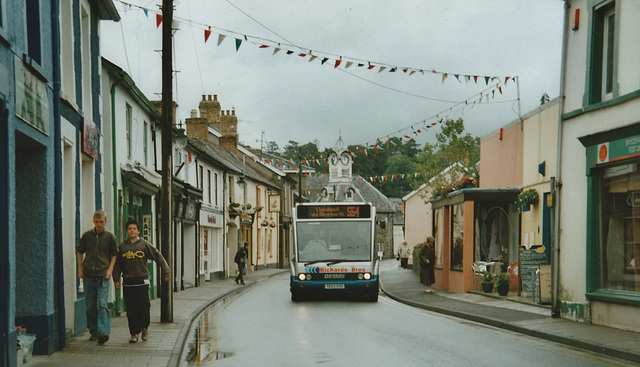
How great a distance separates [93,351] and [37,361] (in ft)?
3.74

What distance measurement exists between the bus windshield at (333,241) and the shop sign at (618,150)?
8.32 meters

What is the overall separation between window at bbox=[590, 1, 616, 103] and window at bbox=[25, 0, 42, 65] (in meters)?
10.3

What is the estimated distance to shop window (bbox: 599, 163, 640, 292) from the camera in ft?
45.4

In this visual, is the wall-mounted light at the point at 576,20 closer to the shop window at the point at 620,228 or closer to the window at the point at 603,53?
the window at the point at 603,53

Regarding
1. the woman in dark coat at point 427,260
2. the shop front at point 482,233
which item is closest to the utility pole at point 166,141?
the woman in dark coat at point 427,260

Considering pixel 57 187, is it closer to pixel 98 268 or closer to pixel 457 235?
pixel 98 268

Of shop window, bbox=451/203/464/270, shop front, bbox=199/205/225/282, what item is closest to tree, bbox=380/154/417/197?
shop front, bbox=199/205/225/282

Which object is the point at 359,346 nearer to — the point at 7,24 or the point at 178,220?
the point at 7,24

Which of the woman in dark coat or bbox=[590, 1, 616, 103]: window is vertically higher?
bbox=[590, 1, 616, 103]: window

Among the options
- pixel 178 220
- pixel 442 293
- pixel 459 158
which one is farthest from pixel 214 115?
pixel 442 293

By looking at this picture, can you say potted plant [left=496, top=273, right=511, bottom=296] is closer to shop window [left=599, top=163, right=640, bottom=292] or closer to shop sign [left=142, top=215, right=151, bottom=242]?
shop window [left=599, top=163, right=640, bottom=292]

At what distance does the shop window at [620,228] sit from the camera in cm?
1383

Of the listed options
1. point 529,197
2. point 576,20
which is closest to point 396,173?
point 529,197

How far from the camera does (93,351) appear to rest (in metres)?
10.8
